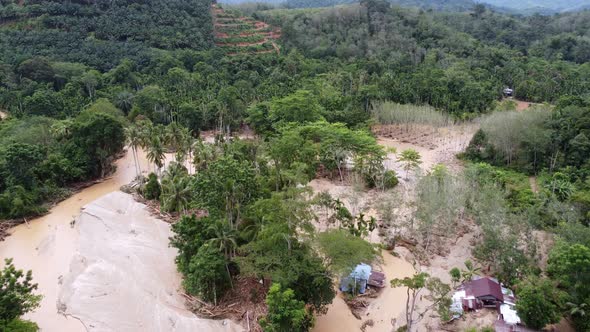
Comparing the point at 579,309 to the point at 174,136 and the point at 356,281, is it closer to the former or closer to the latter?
the point at 356,281

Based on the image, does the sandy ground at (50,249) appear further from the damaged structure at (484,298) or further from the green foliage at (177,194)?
the damaged structure at (484,298)

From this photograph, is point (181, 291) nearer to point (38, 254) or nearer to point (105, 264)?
point (105, 264)

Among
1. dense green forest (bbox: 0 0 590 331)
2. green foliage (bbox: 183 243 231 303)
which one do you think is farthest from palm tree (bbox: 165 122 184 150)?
green foliage (bbox: 183 243 231 303)

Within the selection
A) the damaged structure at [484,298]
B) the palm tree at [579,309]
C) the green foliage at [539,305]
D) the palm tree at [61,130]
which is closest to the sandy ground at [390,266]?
the damaged structure at [484,298]

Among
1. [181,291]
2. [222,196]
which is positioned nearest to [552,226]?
[222,196]

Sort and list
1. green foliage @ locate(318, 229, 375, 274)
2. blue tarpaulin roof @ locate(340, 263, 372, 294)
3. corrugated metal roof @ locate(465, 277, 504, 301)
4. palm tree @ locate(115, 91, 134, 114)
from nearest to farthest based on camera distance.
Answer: green foliage @ locate(318, 229, 375, 274)
corrugated metal roof @ locate(465, 277, 504, 301)
blue tarpaulin roof @ locate(340, 263, 372, 294)
palm tree @ locate(115, 91, 134, 114)

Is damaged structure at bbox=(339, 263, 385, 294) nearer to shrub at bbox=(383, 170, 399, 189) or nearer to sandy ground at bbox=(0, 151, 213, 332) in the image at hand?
shrub at bbox=(383, 170, 399, 189)
